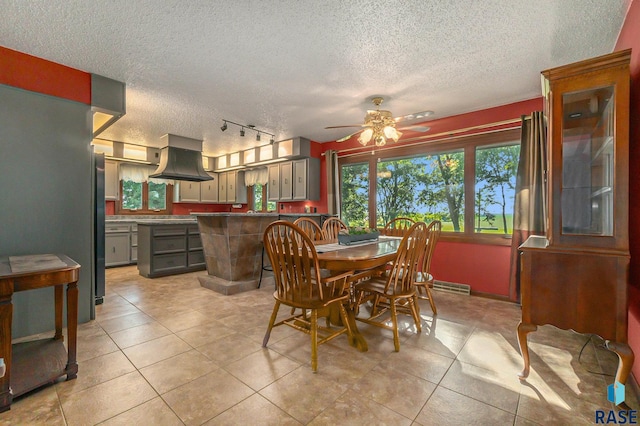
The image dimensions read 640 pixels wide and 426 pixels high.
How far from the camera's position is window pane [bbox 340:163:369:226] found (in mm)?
5119

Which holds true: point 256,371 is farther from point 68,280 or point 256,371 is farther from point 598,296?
point 598,296

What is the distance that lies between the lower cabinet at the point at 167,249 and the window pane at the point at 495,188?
A: 4639 millimetres

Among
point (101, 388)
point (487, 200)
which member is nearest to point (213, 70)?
point (101, 388)

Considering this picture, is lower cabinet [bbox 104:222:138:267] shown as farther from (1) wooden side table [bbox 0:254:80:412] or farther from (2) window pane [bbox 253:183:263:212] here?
(1) wooden side table [bbox 0:254:80:412]

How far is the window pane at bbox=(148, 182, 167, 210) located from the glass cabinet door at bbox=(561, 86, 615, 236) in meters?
7.46

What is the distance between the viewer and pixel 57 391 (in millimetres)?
1645

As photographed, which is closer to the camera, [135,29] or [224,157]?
[135,29]

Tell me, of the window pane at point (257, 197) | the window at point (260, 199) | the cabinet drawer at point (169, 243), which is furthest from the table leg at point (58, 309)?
the window pane at point (257, 197)

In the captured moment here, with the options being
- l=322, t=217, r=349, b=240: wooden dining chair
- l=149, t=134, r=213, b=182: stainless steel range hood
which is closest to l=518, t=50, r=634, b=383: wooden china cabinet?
l=322, t=217, r=349, b=240: wooden dining chair

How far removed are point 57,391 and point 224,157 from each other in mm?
6198

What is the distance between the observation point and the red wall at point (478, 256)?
3.59 metres

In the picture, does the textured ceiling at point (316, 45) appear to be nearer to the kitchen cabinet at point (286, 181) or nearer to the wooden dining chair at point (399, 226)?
the wooden dining chair at point (399, 226)

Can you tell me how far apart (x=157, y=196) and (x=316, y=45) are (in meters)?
6.02

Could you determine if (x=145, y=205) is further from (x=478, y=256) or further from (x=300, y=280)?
(x=478, y=256)
